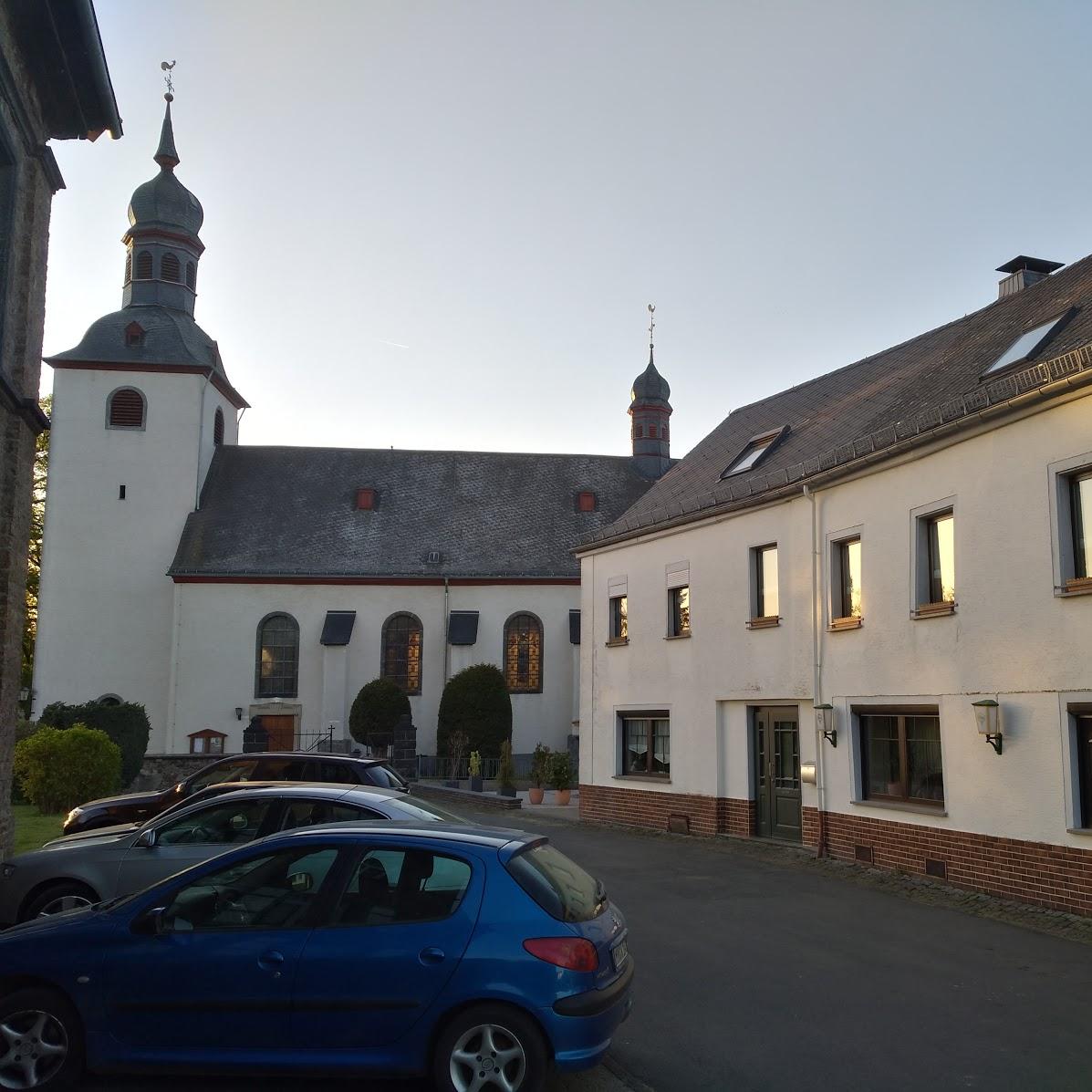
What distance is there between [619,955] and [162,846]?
4.30 metres

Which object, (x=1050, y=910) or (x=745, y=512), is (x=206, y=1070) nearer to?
(x=1050, y=910)

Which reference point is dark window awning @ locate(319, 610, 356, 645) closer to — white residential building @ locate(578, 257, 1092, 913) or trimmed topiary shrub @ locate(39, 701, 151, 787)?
trimmed topiary shrub @ locate(39, 701, 151, 787)

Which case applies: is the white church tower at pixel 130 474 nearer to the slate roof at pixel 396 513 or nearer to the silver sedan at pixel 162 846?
the slate roof at pixel 396 513

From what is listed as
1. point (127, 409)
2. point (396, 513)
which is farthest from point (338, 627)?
point (127, 409)

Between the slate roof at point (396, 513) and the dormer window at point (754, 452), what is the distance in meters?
17.6

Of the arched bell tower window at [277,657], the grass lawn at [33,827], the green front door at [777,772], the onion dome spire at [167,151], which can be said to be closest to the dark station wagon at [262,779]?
the grass lawn at [33,827]

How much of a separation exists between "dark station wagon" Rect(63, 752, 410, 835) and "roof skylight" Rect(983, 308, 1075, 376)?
9449mm

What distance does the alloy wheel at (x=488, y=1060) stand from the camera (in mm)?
5496

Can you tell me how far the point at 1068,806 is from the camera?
11.4m

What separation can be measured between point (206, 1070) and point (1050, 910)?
29.6ft

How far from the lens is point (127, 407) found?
1499 inches

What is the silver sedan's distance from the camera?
8469 mm

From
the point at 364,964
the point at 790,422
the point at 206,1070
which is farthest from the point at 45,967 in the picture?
the point at 790,422

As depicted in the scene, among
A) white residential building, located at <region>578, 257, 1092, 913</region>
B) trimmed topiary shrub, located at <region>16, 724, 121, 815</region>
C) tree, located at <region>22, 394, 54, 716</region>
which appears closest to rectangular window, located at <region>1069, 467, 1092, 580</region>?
white residential building, located at <region>578, 257, 1092, 913</region>
